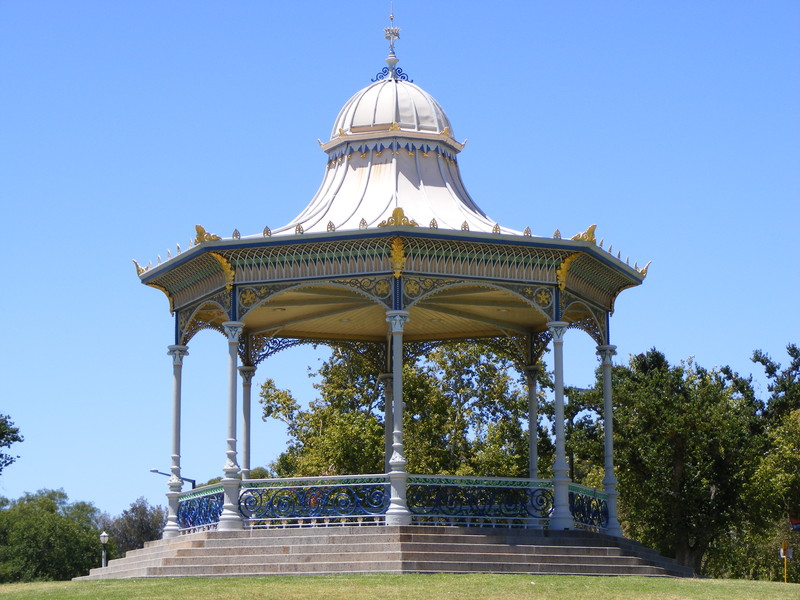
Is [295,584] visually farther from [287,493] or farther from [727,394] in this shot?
[727,394]

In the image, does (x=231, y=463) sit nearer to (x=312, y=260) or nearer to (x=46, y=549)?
(x=312, y=260)

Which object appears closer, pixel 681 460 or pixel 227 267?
pixel 227 267

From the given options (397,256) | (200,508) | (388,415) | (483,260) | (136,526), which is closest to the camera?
(397,256)

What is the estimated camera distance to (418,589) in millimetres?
21266

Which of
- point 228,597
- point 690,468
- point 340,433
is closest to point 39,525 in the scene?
point 340,433

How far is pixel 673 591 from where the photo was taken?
22.2 m

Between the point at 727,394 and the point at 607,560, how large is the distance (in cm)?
2259

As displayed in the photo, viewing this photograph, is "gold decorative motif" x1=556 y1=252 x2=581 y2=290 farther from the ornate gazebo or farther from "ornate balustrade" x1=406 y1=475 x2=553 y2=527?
"ornate balustrade" x1=406 y1=475 x2=553 y2=527

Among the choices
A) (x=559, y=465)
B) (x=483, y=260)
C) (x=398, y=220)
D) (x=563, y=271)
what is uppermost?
(x=398, y=220)

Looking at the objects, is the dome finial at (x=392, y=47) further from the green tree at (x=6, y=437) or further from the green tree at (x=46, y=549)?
the green tree at (x=46, y=549)

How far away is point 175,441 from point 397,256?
725 cm

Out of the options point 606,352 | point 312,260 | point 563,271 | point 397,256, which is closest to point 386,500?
point 397,256

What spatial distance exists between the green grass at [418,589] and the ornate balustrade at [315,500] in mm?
3537

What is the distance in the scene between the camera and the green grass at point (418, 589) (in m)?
20.8
